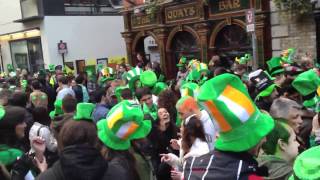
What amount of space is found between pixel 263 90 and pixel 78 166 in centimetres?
329

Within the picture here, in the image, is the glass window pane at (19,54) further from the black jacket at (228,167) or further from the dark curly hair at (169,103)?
the black jacket at (228,167)

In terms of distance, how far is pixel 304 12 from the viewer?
10.4m

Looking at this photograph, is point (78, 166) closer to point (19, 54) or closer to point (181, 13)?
point (181, 13)

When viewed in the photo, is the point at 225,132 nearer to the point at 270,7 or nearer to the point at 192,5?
the point at 270,7

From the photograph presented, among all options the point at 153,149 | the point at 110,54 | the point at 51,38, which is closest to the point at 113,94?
the point at 153,149

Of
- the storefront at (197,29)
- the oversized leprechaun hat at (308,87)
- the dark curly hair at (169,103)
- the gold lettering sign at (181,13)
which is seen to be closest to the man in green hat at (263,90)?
the oversized leprechaun hat at (308,87)

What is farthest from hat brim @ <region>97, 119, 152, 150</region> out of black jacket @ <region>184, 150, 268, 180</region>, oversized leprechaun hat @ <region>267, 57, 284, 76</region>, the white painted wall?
the white painted wall

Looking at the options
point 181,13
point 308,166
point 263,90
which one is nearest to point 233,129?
point 308,166

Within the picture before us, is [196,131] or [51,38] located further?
[51,38]

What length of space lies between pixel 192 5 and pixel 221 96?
11914mm

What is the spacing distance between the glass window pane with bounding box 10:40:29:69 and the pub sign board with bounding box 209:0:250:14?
14.3m

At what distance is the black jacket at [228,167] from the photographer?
2.15m

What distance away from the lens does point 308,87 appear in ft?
14.5

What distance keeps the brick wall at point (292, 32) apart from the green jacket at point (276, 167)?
8.67 metres
